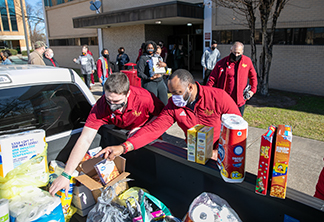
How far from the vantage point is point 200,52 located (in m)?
16.9

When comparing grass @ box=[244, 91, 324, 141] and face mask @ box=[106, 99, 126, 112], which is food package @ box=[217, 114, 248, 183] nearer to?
face mask @ box=[106, 99, 126, 112]

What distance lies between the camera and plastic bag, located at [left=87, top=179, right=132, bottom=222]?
188 cm

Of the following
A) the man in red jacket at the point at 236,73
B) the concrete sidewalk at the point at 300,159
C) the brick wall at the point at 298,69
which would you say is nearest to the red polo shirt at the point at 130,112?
the man in red jacket at the point at 236,73

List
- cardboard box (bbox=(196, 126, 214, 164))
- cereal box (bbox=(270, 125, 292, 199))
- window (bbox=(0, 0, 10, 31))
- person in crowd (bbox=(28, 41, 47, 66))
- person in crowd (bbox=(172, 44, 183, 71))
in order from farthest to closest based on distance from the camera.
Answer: window (bbox=(0, 0, 10, 31)), person in crowd (bbox=(172, 44, 183, 71)), person in crowd (bbox=(28, 41, 47, 66)), cardboard box (bbox=(196, 126, 214, 164)), cereal box (bbox=(270, 125, 292, 199))

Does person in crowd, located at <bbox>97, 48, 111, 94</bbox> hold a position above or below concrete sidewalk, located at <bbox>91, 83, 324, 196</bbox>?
above

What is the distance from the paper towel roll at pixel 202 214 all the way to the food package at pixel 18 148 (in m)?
1.49

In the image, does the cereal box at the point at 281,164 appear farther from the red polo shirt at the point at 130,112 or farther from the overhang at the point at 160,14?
the overhang at the point at 160,14

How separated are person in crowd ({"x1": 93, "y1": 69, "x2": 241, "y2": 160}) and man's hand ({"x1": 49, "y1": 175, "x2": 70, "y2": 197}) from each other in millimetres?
765

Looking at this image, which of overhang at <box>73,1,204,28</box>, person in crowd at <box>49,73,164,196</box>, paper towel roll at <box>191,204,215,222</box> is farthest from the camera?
overhang at <box>73,1,204,28</box>

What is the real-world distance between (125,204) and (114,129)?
3.08 ft

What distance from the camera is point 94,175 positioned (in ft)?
8.28

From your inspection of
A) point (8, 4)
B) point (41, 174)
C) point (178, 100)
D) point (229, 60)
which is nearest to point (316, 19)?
point (229, 60)

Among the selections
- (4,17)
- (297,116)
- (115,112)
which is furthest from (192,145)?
(4,17)

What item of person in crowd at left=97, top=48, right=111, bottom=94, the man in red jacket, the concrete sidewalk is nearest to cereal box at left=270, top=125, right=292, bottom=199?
the concrete sidewalk
